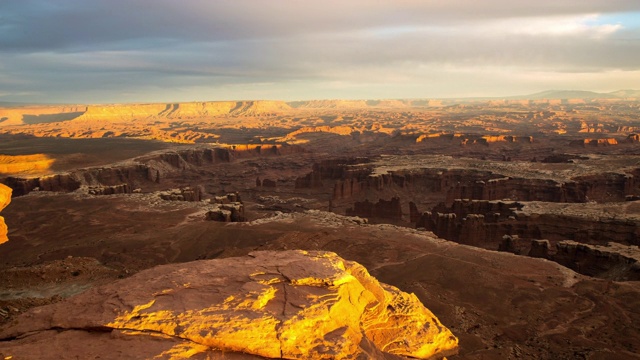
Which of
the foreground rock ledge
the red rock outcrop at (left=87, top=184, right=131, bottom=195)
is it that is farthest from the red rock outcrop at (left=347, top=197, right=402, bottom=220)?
the foreground rock ledge

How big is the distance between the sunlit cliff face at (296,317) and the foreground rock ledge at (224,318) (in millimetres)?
19

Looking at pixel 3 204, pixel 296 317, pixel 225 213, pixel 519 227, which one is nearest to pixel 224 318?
pixel 296 317

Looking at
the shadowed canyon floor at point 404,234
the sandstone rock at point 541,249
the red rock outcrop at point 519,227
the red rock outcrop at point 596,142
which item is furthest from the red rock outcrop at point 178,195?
the red rock outcrop at point 596,142

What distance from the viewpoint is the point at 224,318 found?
25.6ft

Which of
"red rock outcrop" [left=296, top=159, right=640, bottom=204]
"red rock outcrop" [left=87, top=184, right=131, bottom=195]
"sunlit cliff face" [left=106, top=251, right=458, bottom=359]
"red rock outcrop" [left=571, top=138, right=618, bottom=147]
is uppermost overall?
"sunlit cliff face" [left=106, top=251, right=458, bottom=359]

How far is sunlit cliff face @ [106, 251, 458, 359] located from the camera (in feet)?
24.9

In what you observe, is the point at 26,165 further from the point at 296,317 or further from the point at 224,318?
the point at 296,317

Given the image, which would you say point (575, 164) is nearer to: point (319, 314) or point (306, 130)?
point (319, 314)

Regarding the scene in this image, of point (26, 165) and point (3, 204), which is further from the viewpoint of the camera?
point (26, 165)

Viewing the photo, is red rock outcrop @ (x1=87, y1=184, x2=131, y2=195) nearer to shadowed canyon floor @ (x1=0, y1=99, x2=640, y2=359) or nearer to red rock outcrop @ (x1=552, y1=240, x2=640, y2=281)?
shadowed canyon floor @ (x1=0, y1=99, x2=640, y2=359)

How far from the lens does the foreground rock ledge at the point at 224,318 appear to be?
7.27 m

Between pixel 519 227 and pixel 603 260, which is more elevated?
pixel 603 260

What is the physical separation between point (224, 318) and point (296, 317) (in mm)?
1395

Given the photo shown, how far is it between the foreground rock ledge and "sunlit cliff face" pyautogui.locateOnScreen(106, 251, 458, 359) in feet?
0.06
